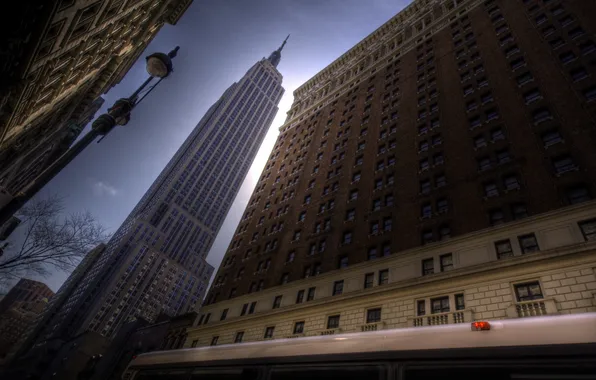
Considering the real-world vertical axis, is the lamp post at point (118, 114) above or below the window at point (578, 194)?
below

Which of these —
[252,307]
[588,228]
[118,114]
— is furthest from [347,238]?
[118,114]

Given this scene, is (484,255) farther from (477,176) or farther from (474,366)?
(474,366)

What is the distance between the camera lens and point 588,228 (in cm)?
1761

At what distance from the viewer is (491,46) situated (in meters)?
35.6

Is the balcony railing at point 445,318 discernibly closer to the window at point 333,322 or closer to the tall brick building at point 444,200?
the tall brick building at point 444,200

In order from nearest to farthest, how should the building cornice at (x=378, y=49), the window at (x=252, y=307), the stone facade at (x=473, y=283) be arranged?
the stone facade at (x=473, y=283) → the window at (x=252, y=307) → the building cornice at (x=378, y=49)

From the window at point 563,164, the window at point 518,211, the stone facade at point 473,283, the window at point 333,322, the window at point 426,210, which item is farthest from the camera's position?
the window at point 426,210

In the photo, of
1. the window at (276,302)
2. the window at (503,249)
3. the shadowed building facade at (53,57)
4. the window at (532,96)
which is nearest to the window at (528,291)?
the window at (503,249)

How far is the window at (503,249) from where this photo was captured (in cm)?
1952

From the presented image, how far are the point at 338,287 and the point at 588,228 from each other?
1702 centimetres

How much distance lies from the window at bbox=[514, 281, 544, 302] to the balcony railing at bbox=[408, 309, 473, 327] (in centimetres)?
261

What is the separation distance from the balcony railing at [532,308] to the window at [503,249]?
3.49 metres

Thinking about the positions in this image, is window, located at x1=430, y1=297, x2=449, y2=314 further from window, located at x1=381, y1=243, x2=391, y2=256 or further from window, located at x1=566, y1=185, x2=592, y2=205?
window, located at x1=566, y1=185, x2=592, y2=205

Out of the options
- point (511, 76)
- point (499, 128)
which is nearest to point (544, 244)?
point (499, 128)
